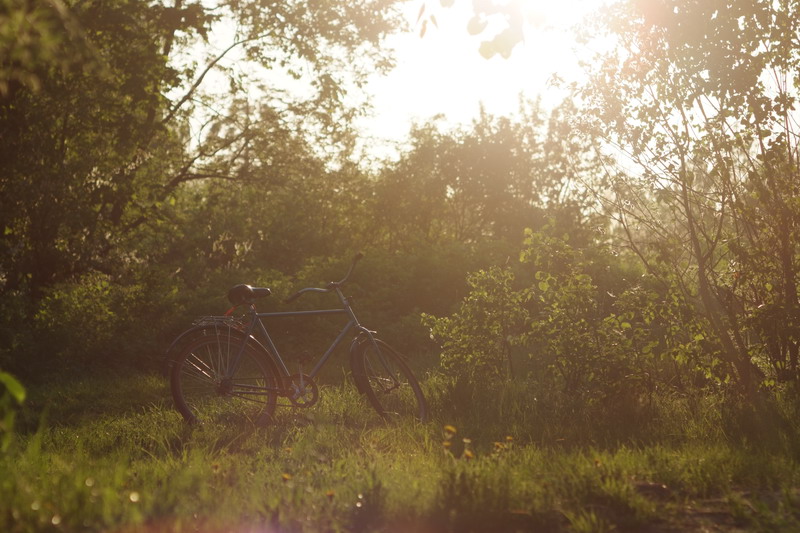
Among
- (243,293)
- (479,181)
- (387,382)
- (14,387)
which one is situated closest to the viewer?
(14,387)

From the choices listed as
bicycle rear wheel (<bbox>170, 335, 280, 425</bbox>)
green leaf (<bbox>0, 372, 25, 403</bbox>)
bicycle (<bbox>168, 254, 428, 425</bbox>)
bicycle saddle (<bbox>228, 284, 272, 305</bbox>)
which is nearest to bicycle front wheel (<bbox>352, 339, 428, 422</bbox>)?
bicycle (<bbox>168, 254, 428, 425</bbox>)

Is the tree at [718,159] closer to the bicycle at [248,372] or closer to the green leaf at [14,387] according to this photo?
the bicycle at [248,372]

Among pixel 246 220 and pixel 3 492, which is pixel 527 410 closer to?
pixel 3 492

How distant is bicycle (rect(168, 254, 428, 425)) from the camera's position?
5867 millimetres

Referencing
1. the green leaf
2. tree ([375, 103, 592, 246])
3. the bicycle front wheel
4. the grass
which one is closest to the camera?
the green leaf

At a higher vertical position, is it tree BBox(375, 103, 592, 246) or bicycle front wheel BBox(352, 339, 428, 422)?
tree BBox(375, 103, 592, 246)

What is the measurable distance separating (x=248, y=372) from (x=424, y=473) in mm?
2118

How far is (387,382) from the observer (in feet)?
21.5

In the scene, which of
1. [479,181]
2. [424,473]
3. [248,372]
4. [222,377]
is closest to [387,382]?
[248,372]

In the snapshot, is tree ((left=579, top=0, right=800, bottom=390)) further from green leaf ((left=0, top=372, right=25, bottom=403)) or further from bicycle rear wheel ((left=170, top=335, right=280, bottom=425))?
green leaf ((left=0, top=372, right=25, bottom=403))

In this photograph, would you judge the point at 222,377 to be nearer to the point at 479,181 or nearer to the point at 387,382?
the point at 387,382

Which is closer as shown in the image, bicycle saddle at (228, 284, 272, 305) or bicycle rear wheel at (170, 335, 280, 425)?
→ bicycle rear wheel at (170, 335, 280, 425)

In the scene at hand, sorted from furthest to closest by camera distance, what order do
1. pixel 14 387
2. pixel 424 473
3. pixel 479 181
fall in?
1. pixel 479 181
2. pixel 424 473
3. pixel 14 387

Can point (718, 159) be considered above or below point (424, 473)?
above
